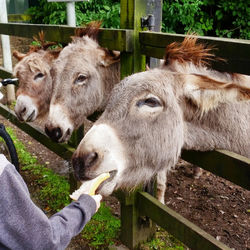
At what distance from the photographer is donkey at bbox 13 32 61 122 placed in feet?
11.9

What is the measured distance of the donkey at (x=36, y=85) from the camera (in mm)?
3625

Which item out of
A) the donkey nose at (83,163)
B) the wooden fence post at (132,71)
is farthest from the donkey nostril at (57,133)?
the donkey nose at (83,163)

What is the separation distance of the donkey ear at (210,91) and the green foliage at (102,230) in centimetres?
200

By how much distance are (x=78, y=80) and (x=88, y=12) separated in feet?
18.8

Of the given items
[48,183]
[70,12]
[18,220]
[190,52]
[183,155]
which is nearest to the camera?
[18,220]

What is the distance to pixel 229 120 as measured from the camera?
7.36 feet

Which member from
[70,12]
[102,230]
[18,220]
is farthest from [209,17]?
[18,220]

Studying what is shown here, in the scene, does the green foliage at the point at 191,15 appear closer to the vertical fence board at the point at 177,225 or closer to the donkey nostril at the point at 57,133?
the donkey nostril at the point at 57,133

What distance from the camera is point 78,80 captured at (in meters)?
3.00

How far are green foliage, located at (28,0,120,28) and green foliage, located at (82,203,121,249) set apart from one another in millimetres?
5079

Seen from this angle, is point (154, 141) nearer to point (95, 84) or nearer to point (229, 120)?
point (229, 120)

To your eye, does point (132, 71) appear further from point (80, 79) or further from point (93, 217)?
point (93, 217)

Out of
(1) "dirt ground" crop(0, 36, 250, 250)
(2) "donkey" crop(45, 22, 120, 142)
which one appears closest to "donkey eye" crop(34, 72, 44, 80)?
(2) "donkey" crop(45, 22, 120, 142)

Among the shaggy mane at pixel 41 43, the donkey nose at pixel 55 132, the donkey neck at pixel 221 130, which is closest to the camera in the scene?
the donkey neck at pixel 221 130
